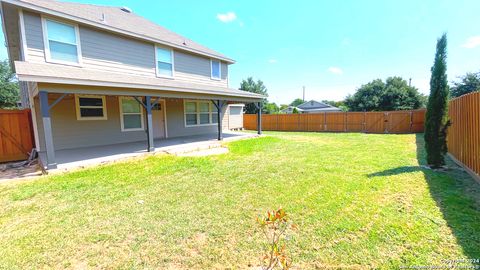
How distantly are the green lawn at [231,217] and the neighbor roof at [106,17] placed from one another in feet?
18.3

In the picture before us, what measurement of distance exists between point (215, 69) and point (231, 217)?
11485mm

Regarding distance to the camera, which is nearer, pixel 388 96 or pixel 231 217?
pixel 231 217

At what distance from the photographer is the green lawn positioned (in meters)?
2.26

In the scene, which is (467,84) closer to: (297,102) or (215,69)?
(215,69)

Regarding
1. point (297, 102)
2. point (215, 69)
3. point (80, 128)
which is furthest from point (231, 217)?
point (297, 102)

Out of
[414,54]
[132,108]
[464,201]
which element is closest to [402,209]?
[464,201]

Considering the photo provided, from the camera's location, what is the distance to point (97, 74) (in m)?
7.21

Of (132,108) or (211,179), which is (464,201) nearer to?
(211,179)

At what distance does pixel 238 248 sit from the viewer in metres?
2.40

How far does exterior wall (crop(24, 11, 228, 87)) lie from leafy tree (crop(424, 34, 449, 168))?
33.3 feet

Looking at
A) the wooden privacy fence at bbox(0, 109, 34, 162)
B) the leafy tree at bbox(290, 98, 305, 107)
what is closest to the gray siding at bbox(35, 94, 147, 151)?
the wooden privacy fence at bbox(0, 109, 34, 162)

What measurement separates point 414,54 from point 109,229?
18.3 metres

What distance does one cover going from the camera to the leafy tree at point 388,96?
22531 millimetres

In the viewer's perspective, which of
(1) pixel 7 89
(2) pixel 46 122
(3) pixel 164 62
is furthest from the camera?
(1) pixel 7 89
